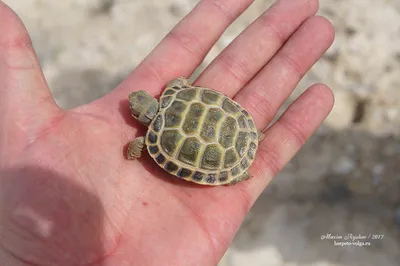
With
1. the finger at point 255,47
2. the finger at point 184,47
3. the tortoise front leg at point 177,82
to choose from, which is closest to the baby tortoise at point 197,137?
the tortoise front leg at point 177,82

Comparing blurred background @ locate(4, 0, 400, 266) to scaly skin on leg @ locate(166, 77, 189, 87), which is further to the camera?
blurred background @ locate(4, 0, 400, 266)

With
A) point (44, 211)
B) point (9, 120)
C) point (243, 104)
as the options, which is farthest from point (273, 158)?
point (9, 120)

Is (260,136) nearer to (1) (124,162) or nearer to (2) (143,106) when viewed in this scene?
(2) (143,106)

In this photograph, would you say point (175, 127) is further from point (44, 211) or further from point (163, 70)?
point (44, 211)

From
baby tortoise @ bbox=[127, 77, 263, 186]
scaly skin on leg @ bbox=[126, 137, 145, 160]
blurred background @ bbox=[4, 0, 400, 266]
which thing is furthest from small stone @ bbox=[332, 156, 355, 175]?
scaly skin on leg @ bbox=[126, 137, 145, 160]

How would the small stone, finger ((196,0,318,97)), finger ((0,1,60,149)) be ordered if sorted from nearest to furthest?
finger ((0,1,60,149)) → finger ((196,0,318,97)) → the small stone

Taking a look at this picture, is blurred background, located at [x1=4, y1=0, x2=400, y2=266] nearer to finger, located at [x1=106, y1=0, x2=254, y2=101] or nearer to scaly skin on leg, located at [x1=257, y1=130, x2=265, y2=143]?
scaly skin on leg, located at [x1=257, y1=130, x2=265, y2=143]

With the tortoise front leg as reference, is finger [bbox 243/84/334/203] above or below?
above
